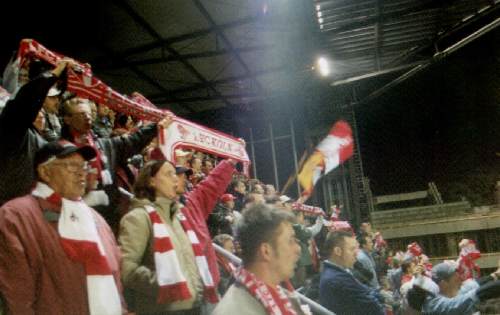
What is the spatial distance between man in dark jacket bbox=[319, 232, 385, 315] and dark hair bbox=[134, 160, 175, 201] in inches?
62.3

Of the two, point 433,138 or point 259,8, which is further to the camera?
point 433,138

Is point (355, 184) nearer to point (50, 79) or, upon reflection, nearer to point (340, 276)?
point (340, 276)

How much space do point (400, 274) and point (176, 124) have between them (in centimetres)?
589

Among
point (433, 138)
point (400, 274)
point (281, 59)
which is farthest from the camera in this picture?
point (433, 138)

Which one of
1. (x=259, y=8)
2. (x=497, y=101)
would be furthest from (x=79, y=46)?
(x=497, y=101)

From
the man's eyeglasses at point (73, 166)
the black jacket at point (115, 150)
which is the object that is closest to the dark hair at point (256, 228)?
the man's eyeglasses at point (73, 166)

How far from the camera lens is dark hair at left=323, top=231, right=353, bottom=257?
3.89 meters

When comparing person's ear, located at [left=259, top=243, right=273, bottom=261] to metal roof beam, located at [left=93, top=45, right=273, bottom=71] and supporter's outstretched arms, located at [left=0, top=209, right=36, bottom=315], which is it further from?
metal roof beam, located at [left=93, top=45, right=273, bottom=71]

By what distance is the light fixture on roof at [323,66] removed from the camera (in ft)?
32.9

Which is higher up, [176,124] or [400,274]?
[176,124]

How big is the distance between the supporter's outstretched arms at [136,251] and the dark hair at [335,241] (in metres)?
1.75

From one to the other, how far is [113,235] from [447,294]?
3434 mm

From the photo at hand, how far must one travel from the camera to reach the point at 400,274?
8281 millimetres

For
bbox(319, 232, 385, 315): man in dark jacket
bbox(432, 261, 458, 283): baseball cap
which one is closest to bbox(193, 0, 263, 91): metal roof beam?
bbox(319, 232, 385, 315): man in dark jacket
